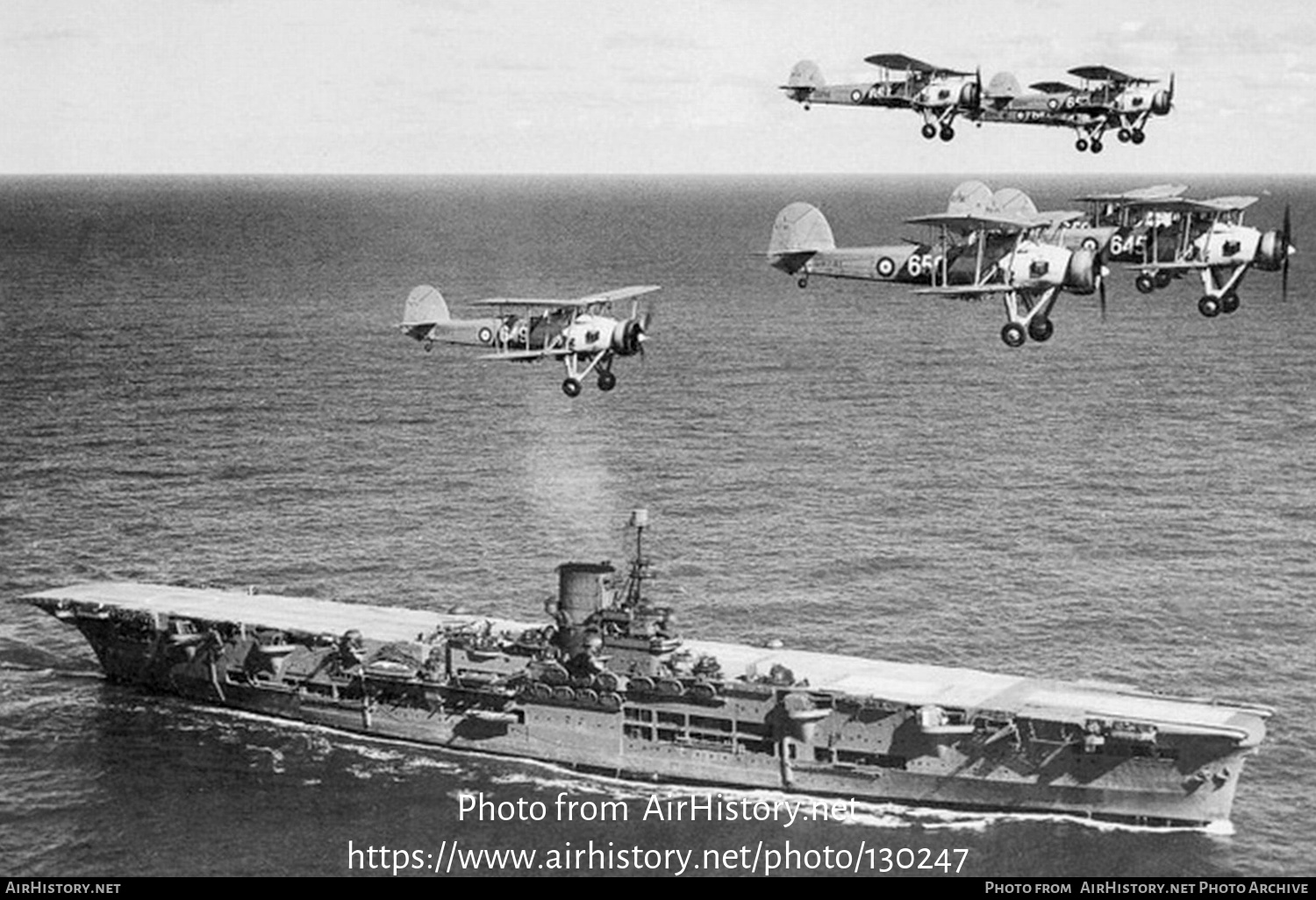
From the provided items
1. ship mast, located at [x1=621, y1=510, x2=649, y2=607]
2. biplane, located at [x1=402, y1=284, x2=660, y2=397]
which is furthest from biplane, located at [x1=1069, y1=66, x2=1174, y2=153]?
ship mast, located at [x1=621, y1=510, x2=649, y2=607]

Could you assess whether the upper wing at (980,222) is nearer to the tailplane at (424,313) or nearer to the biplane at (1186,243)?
the biplane at (1186,243)

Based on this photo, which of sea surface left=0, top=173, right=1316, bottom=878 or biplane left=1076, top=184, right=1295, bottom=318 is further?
sea surface left=0, top=173, right=1316, bottom=878

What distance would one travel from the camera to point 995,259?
127 feet

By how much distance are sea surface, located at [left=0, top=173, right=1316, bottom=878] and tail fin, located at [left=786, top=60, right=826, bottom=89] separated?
23.8 metres

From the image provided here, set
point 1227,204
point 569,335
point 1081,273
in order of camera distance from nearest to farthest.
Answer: point 1081,273
point 1227,204
point 569,335

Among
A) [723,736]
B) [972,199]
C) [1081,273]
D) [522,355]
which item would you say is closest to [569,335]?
[522,355]

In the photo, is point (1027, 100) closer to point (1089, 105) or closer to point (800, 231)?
point (1089, 105)

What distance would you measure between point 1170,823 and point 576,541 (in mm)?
32092

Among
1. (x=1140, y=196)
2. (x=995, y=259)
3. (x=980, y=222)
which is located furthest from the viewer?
(x=1140, y=196)

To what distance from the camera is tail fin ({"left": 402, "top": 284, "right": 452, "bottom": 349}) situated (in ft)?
173

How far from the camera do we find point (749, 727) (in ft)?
187

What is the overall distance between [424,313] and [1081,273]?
23888 millimetres

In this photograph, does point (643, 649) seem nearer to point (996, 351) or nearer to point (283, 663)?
point (283, 663)

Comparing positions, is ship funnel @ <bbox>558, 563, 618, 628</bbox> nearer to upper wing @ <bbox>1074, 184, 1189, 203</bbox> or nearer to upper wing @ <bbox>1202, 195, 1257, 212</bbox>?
upper wing @ <bbox>1074, 184, 1189, 203</bbox>
